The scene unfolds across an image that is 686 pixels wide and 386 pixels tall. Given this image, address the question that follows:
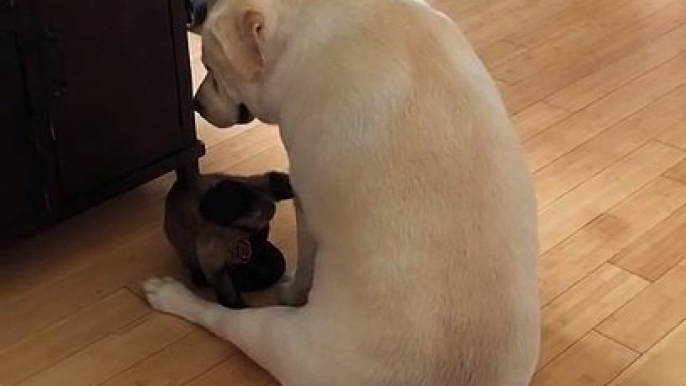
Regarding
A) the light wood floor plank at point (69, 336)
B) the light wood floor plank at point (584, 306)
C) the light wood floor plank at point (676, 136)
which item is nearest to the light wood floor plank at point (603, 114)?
the light wood floor plank at point (676, 136)

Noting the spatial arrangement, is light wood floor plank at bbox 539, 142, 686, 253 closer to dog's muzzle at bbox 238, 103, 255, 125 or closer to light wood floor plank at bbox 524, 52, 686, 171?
light wood floor plank at bbox 524, 52, 686, 171

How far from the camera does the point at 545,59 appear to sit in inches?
117

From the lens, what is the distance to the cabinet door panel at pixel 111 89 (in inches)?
77.6

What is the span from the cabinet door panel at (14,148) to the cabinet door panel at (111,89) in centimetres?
6

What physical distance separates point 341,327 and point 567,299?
0.60 meters

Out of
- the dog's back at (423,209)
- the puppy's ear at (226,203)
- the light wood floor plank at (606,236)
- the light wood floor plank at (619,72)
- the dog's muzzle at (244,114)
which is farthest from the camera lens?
the light wood floor plank at (619,72)

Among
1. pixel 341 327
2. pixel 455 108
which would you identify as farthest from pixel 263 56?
pixel 341 327

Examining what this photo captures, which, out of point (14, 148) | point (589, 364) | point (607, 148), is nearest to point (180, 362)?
point (14, 148)

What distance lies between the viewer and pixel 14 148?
1.95 metres

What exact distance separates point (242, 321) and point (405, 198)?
16.9 inches

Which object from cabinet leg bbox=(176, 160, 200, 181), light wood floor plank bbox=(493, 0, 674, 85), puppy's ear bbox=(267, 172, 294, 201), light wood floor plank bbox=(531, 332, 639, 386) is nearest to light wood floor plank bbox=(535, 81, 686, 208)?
light wood floor plank bbox=(493, 0, 674, 85)

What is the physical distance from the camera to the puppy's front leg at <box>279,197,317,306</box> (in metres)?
1.87

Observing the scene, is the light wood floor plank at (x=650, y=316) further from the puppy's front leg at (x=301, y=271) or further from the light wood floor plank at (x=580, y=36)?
the light wood floor plank at (x=580, y=36)

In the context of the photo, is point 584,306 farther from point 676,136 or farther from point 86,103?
point 86,103
